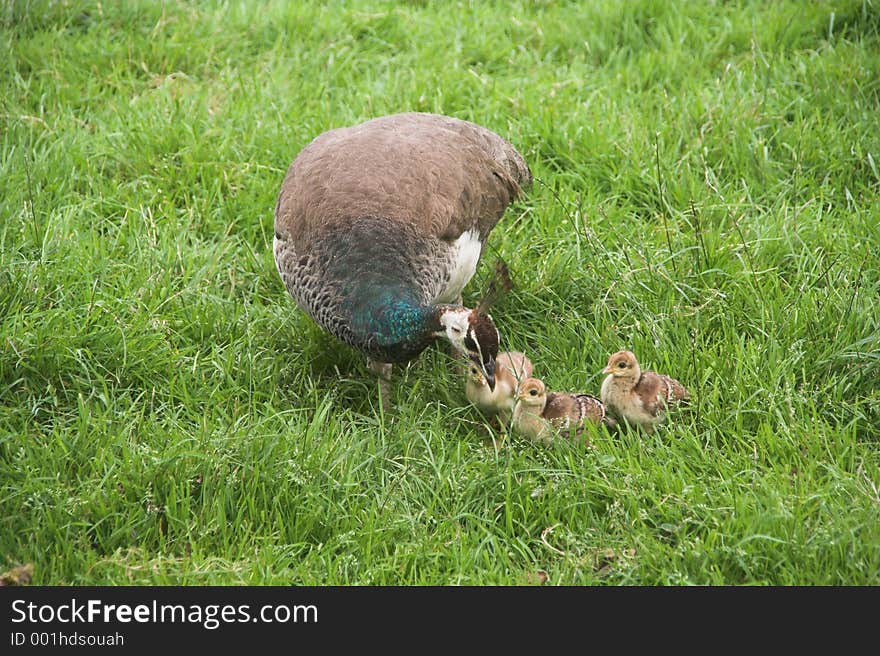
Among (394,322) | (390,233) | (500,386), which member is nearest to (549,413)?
(500,386)

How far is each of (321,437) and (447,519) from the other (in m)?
0.64

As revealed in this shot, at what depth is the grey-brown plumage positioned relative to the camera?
402 centimetres

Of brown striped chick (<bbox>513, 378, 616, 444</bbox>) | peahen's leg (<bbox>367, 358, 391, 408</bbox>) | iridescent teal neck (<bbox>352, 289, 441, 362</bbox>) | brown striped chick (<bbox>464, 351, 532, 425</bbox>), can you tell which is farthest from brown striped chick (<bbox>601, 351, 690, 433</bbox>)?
peahen's leg (<bbox>367, 358, 391, 408</bbox>)

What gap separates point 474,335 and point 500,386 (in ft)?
0.85

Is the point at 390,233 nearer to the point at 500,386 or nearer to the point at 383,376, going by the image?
the point at 383,376

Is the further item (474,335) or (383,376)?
(383,376)

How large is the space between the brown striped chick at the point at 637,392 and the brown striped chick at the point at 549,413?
9cm

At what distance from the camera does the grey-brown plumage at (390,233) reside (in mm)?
4016

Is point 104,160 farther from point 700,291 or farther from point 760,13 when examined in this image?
point 760,13

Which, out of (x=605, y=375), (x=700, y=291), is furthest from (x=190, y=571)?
(x=700, y=291)

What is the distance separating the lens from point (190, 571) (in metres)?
3.35

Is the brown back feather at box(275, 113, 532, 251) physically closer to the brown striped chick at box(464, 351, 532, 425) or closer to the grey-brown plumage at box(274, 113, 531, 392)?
the grey-brown plumage at box(274, 113, 531, 392)

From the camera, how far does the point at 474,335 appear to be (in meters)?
3.95

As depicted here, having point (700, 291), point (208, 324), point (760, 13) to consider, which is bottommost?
point (208, 324)
